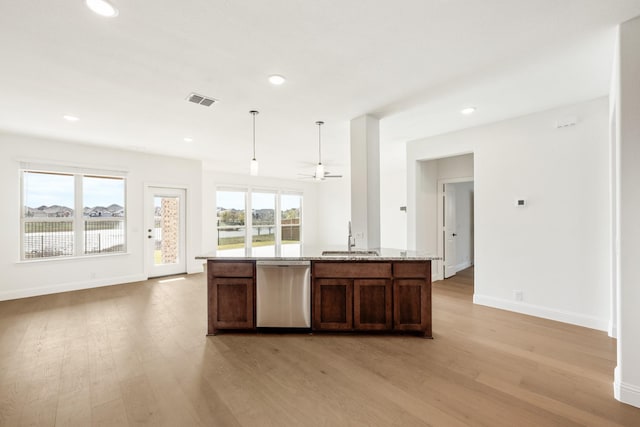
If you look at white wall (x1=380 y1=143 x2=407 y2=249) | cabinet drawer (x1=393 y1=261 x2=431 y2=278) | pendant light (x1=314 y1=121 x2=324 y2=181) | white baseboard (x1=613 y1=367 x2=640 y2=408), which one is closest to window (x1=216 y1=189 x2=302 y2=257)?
white wall (x1=380 y1=143 x2=407 y2=249)

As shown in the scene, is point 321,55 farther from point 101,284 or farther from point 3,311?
point 101,284

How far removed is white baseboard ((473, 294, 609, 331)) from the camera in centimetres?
330

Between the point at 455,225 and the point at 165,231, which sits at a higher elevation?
the point at 455,225

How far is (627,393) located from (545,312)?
1814 mm

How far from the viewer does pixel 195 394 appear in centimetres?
211

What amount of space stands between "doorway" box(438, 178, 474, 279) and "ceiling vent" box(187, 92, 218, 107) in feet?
14.5

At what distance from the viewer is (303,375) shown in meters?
2.36

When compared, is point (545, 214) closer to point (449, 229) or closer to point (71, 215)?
point (449, 229)

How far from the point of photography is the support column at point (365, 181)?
3.76 m

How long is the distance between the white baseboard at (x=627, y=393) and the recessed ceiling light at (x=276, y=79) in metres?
3.58

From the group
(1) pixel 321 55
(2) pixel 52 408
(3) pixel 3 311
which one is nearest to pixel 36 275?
(3) pixel 3 311

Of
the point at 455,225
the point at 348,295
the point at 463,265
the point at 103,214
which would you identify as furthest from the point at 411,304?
the point at 103,214

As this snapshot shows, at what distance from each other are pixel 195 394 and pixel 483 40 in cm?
342

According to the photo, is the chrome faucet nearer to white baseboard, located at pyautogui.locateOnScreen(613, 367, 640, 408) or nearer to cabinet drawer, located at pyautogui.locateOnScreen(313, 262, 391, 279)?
cabinet drawer, located at pyautogui.locateOnScreen(313, 262, 391, 279)
